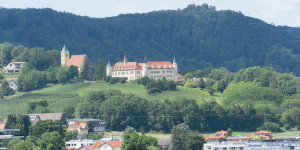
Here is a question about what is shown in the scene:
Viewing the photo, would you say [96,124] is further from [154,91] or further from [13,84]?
[13,84]

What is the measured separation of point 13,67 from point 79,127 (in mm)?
61470

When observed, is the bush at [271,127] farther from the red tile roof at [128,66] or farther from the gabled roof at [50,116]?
the red tile roof at [128,66]

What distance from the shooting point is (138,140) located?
Answer: 94.2 meters

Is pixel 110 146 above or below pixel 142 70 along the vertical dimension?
below

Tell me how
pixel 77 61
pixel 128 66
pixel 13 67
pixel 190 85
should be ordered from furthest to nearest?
pixel 13 67 → pixel 77 61 → pixel 128 66 → pixel 190 85

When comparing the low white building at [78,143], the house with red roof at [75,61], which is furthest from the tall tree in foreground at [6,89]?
the low white building at [78,143]

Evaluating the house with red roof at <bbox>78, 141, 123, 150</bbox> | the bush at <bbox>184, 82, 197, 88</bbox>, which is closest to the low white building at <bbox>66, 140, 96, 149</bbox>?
the house with red roof at <bbox>78, 141, 123, 150</bbox>

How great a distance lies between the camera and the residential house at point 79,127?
118312mm

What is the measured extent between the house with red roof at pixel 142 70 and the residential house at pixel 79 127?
137ft

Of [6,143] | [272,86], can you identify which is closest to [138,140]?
[6,143]

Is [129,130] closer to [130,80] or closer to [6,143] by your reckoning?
[6,143]

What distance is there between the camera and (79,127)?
119m

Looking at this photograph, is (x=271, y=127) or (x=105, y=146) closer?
(x=105, y=146)

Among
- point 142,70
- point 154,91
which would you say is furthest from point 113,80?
point 154,91
